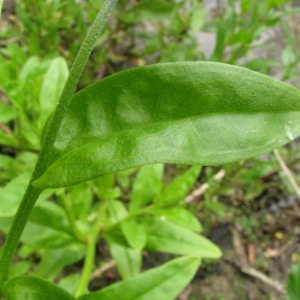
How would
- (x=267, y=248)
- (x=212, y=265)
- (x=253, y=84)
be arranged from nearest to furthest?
1. (x=253, y=84)
2. (x=212, y=265)
3. (x=267, y=248)

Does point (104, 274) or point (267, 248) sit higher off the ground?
point (104, 274)

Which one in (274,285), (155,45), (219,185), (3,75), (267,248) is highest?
(155,45)

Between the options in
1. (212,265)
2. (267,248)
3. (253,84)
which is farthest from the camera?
(267,248)

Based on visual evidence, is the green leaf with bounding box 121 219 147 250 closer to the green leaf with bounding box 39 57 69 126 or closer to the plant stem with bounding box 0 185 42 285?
the green leaf with bounding box 39 57 69 126

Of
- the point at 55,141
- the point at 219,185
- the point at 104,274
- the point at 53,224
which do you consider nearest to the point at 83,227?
the point at 53,224

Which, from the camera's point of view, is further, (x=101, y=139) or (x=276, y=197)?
(x=276, y=197)

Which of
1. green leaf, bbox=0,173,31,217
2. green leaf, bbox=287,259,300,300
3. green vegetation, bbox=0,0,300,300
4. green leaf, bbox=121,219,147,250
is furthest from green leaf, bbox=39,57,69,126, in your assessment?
green leaf, bbox=287,259,300,300

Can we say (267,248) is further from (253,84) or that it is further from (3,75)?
(253,84)

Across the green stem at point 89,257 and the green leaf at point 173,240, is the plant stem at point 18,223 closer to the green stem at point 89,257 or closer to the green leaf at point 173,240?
the green stem at point 89,257
